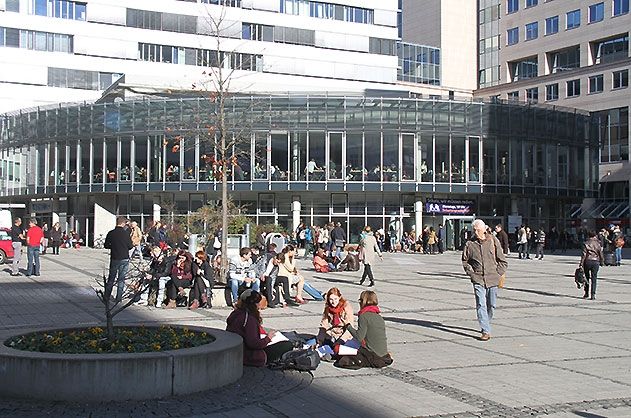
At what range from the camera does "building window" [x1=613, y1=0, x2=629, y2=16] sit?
7088 cm

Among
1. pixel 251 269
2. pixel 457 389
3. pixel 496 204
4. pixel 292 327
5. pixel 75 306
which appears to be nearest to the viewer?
pixel 457 389

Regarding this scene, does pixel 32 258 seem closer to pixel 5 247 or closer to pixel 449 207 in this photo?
pixel 5 247

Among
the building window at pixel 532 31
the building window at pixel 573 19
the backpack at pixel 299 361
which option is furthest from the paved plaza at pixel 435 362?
the building window at pixel 532 31

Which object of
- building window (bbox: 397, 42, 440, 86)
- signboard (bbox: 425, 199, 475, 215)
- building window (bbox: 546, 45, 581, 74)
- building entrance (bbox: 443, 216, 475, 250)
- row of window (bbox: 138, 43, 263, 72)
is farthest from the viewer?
building window (bbox: 397, 42, 440, 86)

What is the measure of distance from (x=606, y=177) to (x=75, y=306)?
211 ft

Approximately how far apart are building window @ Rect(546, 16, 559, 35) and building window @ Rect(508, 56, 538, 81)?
354 centimetres

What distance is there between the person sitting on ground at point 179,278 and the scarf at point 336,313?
21.2 feet

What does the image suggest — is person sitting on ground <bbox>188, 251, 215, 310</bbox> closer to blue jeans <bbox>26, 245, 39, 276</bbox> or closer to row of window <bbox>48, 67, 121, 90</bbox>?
blue jeans <bbox>26, 245, 39, 276</bbox>

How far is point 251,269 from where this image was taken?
65.3ft

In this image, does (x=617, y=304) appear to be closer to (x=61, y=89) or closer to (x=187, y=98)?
(x=187, y=98)

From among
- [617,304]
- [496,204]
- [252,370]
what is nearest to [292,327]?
[252,370]

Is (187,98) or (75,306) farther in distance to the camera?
(187,98)

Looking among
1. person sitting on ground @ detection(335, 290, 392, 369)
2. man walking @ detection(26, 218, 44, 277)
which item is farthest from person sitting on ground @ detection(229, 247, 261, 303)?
man walking @ detection(26, 218, 44, 277)

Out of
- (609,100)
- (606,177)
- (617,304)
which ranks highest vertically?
(609,100)
